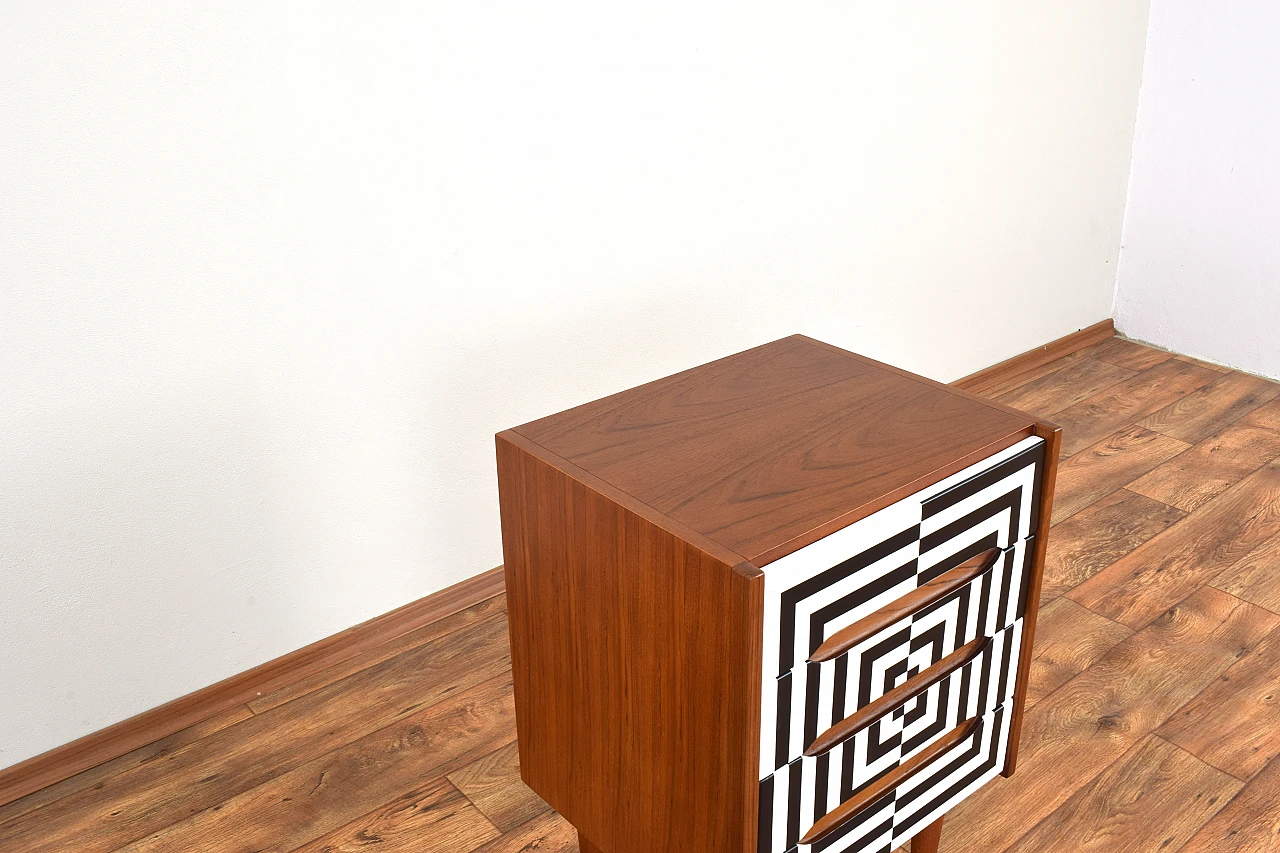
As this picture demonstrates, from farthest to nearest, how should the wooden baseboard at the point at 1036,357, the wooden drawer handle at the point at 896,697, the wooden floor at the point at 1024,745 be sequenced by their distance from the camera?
the wooden baseboard at the point at 1036,357, the wooden floor at the point at 1024,745, the wooden drawer handle at the point at 896,697

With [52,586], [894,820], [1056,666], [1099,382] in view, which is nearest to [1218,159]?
[1099,382]

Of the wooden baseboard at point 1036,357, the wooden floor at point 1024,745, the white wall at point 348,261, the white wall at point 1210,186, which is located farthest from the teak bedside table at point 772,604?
the white wall at point 1210,186

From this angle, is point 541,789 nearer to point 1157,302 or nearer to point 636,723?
point 636,723

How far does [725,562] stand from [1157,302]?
2.42 m

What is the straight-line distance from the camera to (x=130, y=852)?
58.6 inches

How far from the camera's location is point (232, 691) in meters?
1.76

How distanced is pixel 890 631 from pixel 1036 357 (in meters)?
1.96

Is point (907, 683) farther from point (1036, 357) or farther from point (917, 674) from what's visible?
point (1036, 357)

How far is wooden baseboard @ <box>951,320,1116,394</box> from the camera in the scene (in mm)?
2773

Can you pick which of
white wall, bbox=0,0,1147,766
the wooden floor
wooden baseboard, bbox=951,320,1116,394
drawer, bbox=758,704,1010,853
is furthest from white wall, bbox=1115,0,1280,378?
drawer, bbox=758,704,1010,853

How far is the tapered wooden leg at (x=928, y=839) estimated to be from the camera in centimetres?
139

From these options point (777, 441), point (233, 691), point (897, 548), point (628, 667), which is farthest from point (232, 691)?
point (897, 548)

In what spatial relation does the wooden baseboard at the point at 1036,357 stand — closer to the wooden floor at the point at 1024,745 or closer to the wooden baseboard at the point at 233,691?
the wooden floor at the point at 1024,745

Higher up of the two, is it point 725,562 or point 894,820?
point 725,562
